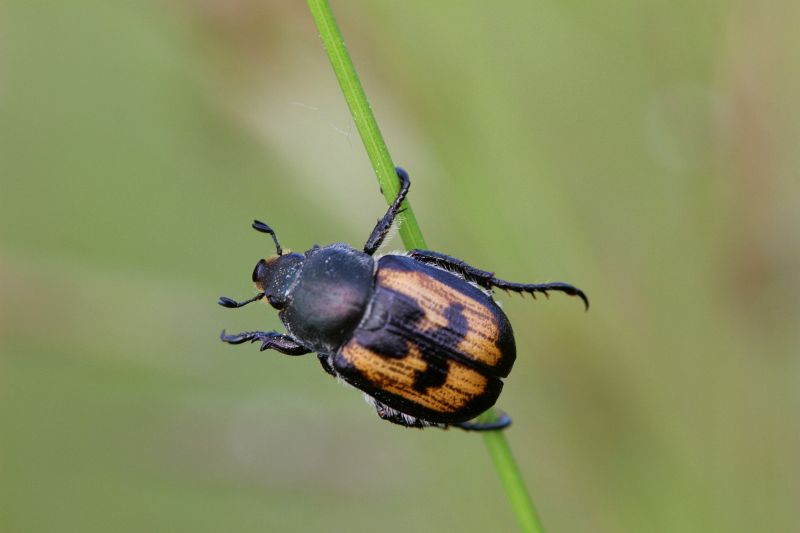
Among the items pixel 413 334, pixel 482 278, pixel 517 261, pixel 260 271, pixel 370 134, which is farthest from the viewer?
pixel 260 271

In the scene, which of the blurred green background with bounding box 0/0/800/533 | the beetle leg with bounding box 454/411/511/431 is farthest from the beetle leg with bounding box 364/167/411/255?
the beetle leg with bounding box 454/411/511/431

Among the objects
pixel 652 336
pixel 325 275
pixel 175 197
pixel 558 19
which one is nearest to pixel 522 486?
pixel 325 275

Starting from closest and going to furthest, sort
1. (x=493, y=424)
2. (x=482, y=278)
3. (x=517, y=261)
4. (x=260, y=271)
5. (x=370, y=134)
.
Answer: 1. (x=370, y=134)
2. (x=493, y=424)
3. (x=482, y=278)
4. (x=517, y=261)
5. (x=260, y=271)

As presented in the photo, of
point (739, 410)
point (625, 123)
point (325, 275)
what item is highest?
point (625, 123)

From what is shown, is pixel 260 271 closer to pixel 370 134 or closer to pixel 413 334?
pixel 413 334

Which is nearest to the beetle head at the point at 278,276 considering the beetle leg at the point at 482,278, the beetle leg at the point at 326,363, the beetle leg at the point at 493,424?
the beetle leg at the point at 326,363

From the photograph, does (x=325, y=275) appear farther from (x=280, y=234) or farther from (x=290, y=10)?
(x=280, y=234)

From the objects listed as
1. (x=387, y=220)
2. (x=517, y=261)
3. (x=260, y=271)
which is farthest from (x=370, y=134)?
(x=260, y=271)
